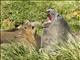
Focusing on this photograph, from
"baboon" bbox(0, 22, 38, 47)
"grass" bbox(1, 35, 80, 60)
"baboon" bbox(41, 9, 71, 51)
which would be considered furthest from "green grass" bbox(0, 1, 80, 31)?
"grass" bbox(1, 35, 80, 60)

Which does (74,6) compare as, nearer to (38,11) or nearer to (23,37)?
(38,11)

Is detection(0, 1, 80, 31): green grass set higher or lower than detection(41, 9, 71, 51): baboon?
lower

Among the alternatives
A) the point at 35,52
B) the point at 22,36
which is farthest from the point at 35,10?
the point at 35,52

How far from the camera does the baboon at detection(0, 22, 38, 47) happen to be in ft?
21.7

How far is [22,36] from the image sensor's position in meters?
7.20

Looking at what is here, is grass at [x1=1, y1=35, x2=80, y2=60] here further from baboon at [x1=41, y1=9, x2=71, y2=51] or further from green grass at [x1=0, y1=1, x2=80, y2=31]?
green grass at [x1=0, y1=1, x2=80, y2=31]

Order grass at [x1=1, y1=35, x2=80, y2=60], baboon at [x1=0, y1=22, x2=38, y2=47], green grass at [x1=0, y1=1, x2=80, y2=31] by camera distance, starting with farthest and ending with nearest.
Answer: green grass at [x1=0, y1=1, x2=80, y2=31], baboon at [x1=0, y1=22, x2=38, y2=47], grass at [x1=1, y1=35, x2=80, y2=60]

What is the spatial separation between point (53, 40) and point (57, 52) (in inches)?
24.7

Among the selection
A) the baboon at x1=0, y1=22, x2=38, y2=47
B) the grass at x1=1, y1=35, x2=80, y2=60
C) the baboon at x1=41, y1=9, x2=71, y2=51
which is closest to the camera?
the grass at x1=1, y1=35, x2=80, y2=60

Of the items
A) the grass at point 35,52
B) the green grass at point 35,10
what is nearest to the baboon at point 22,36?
the grass at point 35,52

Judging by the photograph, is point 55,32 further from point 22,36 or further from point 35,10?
point 35,10

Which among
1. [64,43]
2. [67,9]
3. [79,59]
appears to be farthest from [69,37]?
[67,9]

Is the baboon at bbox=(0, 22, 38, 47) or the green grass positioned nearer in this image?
the baboon at bbox=(0, 22, 38, 47)

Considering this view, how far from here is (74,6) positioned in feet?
40.3
